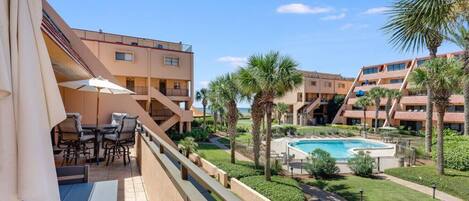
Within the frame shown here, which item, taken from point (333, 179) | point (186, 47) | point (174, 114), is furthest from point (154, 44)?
point (333, 179)

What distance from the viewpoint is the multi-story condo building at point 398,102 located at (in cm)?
3409

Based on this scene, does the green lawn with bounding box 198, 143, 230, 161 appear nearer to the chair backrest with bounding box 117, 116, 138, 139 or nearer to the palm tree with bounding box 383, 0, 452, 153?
the chair backrest with bounding box 117, 116, 138, 139

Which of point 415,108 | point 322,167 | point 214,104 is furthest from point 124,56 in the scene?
point 415,108

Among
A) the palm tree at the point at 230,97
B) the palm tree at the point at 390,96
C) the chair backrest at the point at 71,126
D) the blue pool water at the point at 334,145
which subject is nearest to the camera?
the chair backrest at the point at 71,126

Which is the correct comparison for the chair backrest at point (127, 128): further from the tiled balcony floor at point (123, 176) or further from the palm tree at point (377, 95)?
the palm tree at point (377, 95)

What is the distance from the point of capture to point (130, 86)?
27.2 meters

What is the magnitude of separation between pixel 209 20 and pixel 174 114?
31.5ft

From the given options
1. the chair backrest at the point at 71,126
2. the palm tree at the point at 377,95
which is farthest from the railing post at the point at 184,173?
the palm tree at the point at 377,95

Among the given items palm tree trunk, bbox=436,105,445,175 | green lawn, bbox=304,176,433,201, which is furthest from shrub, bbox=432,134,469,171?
green lawn, bbox=304,176,433,201

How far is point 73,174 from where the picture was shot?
4.09 m

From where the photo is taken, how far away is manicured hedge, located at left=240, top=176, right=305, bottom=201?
10.9 meters

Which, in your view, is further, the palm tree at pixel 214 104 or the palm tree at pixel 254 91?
the palm tree at pixel 214 104

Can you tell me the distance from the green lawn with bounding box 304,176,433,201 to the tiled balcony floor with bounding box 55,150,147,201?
9701 mm

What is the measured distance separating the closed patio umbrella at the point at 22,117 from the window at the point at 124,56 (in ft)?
85.3
